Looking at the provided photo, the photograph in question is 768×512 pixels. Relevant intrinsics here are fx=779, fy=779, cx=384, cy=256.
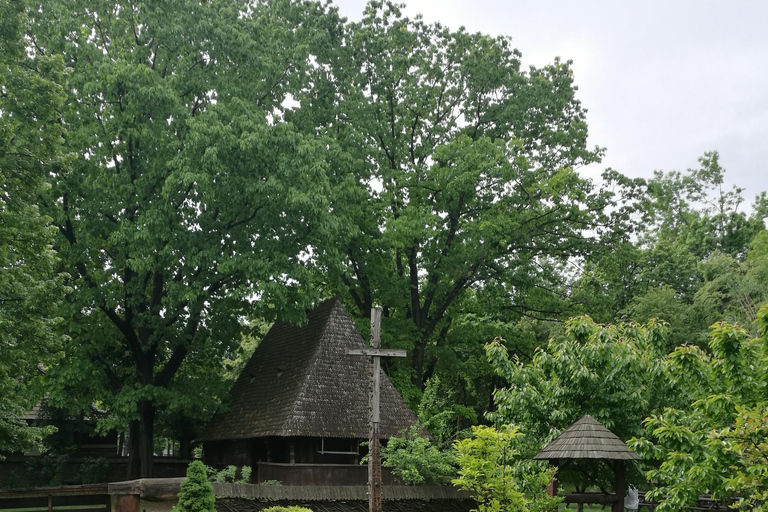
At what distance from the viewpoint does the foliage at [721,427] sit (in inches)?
417

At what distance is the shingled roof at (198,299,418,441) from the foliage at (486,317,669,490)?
5471 millimetres

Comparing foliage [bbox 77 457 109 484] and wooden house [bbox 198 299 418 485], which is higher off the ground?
wooden house [bbox 198 299 418 485]

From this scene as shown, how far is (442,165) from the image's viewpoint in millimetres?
30938

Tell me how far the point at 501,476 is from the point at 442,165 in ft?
51.3

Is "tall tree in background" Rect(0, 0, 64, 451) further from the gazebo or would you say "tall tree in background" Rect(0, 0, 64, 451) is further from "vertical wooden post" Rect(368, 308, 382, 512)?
the gazebo

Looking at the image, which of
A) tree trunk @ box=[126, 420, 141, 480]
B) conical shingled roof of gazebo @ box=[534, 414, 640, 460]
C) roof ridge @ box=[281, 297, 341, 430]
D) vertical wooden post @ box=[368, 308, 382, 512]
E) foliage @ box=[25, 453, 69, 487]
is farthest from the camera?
foliage @ box=[25, 453, 69, 487]

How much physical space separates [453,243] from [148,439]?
1379 centimetres

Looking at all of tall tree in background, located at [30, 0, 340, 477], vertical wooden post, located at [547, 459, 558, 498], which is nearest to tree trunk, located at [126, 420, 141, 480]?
tall tree in background, located at [30, 0, 340, 477]

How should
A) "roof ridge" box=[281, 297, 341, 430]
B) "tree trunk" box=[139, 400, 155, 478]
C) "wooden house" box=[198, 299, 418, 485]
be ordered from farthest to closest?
"tree trunk" box=[139, 400, 155, 478] < "wooden house" box=[198, 299, 418, 485] < "roof ridge" box=[281, 297, 341, 430]

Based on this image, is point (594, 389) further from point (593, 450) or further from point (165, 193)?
point (165, 193)

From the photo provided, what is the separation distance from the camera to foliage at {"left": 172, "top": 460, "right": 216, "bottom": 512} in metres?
17.3

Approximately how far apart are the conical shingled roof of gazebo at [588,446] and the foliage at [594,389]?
2.37 m

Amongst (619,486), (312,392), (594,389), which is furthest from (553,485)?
(312,392)

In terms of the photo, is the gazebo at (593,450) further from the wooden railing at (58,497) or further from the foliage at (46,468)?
the foliage at (46,468)
